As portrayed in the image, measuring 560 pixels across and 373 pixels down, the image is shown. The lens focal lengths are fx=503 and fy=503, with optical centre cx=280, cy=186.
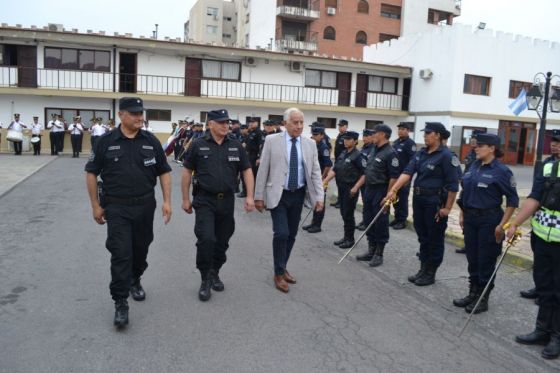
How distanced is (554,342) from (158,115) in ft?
83.2

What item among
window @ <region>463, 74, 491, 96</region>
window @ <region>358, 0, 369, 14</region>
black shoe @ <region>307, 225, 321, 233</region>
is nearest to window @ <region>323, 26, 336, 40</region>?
window @ <region>358, 0, 369, 14</region>

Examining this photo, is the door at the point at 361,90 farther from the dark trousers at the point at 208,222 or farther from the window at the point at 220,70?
the dark trousers at the point at 208,222

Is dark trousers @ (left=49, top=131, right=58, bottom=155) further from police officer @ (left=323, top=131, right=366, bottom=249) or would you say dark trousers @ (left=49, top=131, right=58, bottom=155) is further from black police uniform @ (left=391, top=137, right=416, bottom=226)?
police officer @ (left=323, top=131, right=366, bottom=249)

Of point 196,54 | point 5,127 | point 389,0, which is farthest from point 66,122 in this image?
point 389,0

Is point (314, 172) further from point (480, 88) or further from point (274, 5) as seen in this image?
point (274, 5)

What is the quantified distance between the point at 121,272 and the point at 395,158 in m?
4.01

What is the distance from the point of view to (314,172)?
18.7ft

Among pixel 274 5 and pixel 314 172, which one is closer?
pixel 314 172

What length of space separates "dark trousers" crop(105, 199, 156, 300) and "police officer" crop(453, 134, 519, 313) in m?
3.17

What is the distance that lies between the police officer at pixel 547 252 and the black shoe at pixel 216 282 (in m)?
2.89

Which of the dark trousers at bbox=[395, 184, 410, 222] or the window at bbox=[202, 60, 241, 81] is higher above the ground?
the window at bbox=[202, 60, 241, 81]

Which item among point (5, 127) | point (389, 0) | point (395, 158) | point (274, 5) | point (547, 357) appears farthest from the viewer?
point (389, 0)

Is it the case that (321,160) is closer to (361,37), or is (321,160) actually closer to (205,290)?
(205,290)

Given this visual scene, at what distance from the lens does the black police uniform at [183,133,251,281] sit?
5.07 m
